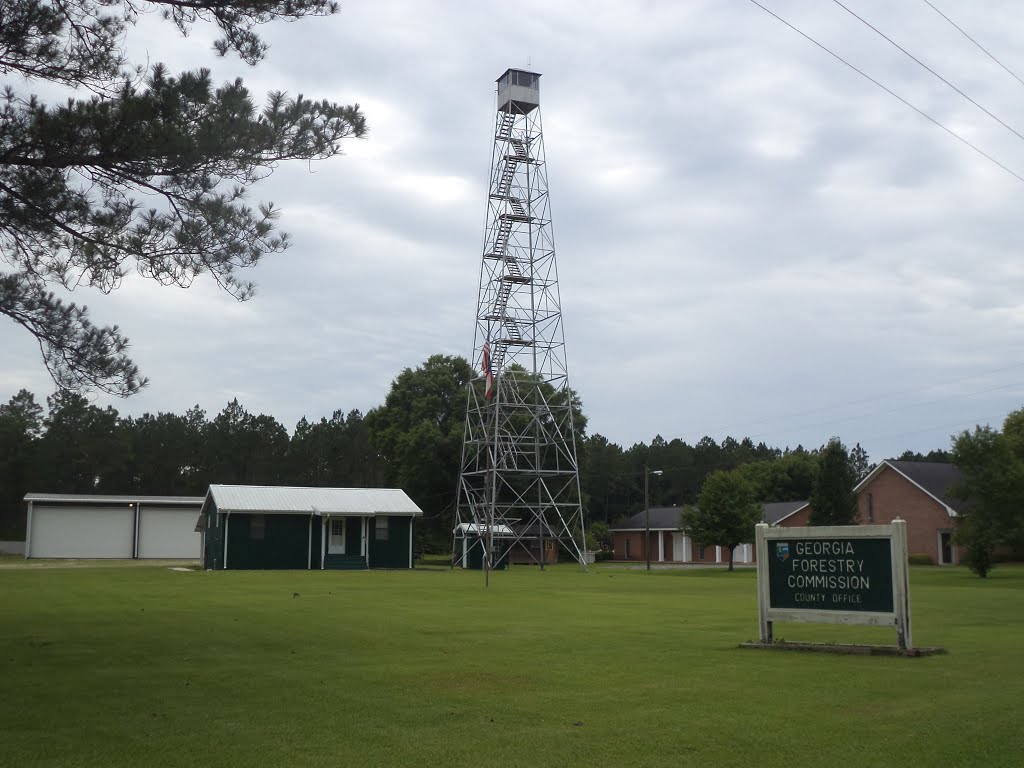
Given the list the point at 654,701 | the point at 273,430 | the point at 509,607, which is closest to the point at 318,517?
the point at 509,607

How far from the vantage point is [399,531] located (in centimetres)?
4709

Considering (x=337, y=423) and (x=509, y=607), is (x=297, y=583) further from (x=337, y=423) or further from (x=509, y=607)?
(x=337, y=423)

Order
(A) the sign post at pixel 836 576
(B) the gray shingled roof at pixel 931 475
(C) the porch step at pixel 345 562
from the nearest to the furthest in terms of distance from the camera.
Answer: (A) the sign post at pixel 836 576, (C) the porch step at pixel 345 562, (B) the gray shingled roof at pixel 931 475

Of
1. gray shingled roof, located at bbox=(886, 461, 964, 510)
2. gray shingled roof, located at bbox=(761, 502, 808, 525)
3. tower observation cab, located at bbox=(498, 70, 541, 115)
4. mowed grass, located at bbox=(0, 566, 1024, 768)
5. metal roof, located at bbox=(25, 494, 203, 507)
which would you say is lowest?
mowed grass, located at bbox=(0, 566, 1024, 768)

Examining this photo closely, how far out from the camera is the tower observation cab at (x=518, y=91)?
4616cm

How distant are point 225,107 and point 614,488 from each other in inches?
3588

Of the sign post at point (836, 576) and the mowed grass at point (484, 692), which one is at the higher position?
the sign post at point (836, 576)

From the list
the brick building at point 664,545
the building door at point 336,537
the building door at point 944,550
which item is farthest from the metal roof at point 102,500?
the building door at point 944,550

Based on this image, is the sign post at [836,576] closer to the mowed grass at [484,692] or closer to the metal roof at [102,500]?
the mowed grass at [484,692]

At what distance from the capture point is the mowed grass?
6.96 metres

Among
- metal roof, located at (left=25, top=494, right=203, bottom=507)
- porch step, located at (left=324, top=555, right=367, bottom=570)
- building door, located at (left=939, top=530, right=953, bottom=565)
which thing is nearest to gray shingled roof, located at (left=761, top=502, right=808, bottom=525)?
building door, located at (left=939, top=530, right=953, bottom=565)

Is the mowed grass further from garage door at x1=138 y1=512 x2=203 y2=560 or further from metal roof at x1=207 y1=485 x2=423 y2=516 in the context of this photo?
garage door at x1=138 y1=512 x2=203 y2=560

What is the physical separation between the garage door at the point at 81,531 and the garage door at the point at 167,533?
0.77 m

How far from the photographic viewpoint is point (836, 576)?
12930mm
